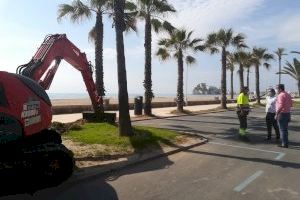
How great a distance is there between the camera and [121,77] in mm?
15500

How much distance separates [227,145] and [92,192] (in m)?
7.65

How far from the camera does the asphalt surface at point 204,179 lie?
8266mm

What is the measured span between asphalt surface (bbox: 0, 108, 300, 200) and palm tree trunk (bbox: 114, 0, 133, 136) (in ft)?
8.54

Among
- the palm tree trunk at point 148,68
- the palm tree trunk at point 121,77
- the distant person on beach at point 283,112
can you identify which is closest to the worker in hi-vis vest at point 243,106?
the distant person on beach at point 283,112

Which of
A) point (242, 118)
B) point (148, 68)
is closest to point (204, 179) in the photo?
point (242, 118)

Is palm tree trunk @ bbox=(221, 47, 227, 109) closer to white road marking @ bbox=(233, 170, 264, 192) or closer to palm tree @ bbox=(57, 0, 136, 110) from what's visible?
palm tree @ bbox=(57, 0, 136, 110)

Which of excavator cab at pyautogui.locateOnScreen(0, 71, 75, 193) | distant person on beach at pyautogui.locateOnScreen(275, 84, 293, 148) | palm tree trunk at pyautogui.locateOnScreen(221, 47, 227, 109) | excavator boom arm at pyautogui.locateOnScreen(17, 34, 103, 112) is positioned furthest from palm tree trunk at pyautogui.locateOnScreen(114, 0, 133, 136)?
palm tree trunk at pyautogui.locateOnScreen(221, 47, 227, 109)

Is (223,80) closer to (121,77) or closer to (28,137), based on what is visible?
(121,77)

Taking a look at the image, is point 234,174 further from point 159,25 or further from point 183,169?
point 159,25

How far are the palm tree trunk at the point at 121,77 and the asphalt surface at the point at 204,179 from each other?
2.60m

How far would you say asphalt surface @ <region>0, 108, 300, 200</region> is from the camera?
8.27 meters

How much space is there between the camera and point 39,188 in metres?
8.55

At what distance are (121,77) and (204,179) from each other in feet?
22.3

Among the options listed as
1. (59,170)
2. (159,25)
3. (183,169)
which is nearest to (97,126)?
(183,169)
